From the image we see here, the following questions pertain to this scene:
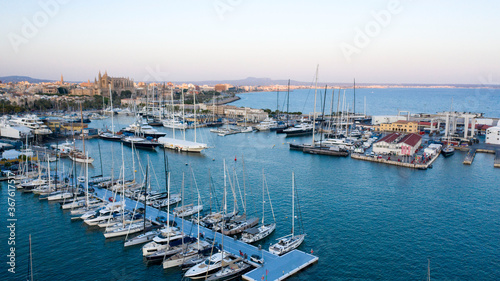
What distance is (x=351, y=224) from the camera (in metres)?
13.3

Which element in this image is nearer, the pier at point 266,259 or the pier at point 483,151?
the pier at point 266,259

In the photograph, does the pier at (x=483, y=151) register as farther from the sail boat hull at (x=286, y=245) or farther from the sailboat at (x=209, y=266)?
the sailboat at (x=209, y=266)

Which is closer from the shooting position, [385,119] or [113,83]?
[385,119]

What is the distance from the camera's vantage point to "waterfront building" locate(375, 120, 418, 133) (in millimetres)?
34625

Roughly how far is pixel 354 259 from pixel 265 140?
2262 cm

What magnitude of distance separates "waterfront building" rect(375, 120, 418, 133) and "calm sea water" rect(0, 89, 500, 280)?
1189cm

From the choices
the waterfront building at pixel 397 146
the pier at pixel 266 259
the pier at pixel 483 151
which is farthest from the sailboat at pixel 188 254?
the pier at pixel 483 151

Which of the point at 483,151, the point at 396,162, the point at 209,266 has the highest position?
the point at 483,151

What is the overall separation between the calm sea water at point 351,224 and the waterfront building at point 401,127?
468 inches

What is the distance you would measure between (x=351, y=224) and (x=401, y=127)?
997 inches

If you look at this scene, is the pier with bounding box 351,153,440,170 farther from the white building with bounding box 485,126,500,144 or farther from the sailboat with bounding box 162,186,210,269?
the sailboat with bounding box 162,186,210,269

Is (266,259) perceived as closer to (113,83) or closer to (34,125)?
(34,125)

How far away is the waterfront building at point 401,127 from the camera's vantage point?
114 ft

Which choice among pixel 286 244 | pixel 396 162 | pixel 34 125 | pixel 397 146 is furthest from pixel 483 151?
pixel 34 125
